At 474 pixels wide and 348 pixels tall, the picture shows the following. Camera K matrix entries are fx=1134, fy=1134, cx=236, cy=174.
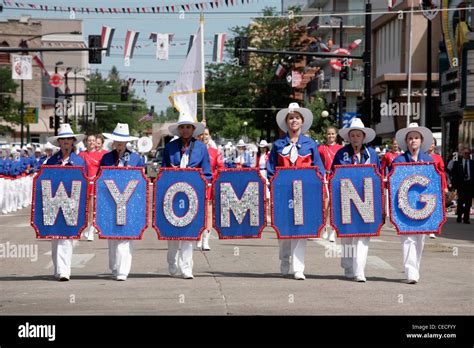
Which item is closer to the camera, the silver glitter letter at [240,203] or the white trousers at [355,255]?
the white trousers at [355,255]

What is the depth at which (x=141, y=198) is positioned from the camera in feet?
45.3

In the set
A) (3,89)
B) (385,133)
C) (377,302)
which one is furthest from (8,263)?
(3,89)

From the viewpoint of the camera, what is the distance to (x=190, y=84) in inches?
1156

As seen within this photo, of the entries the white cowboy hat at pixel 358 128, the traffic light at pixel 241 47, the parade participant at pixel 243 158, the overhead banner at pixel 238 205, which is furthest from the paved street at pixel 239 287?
the traffic light at pixel 241 47

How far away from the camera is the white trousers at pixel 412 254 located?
13312 mm

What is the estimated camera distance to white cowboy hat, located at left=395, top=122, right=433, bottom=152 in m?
13.7

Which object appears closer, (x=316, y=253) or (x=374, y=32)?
(x=316, y=253)

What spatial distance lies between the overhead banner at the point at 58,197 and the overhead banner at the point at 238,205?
1.65 metres

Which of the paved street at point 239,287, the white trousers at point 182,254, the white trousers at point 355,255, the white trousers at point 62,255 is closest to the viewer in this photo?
the paved street at point 239,287

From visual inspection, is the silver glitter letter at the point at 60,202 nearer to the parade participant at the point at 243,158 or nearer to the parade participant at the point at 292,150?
the parade participant at the point at 292,150

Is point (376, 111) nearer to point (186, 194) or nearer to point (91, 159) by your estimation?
point (91, 159)

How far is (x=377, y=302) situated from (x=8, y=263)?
6802 millimetres

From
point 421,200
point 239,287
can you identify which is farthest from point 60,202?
point 421,200
